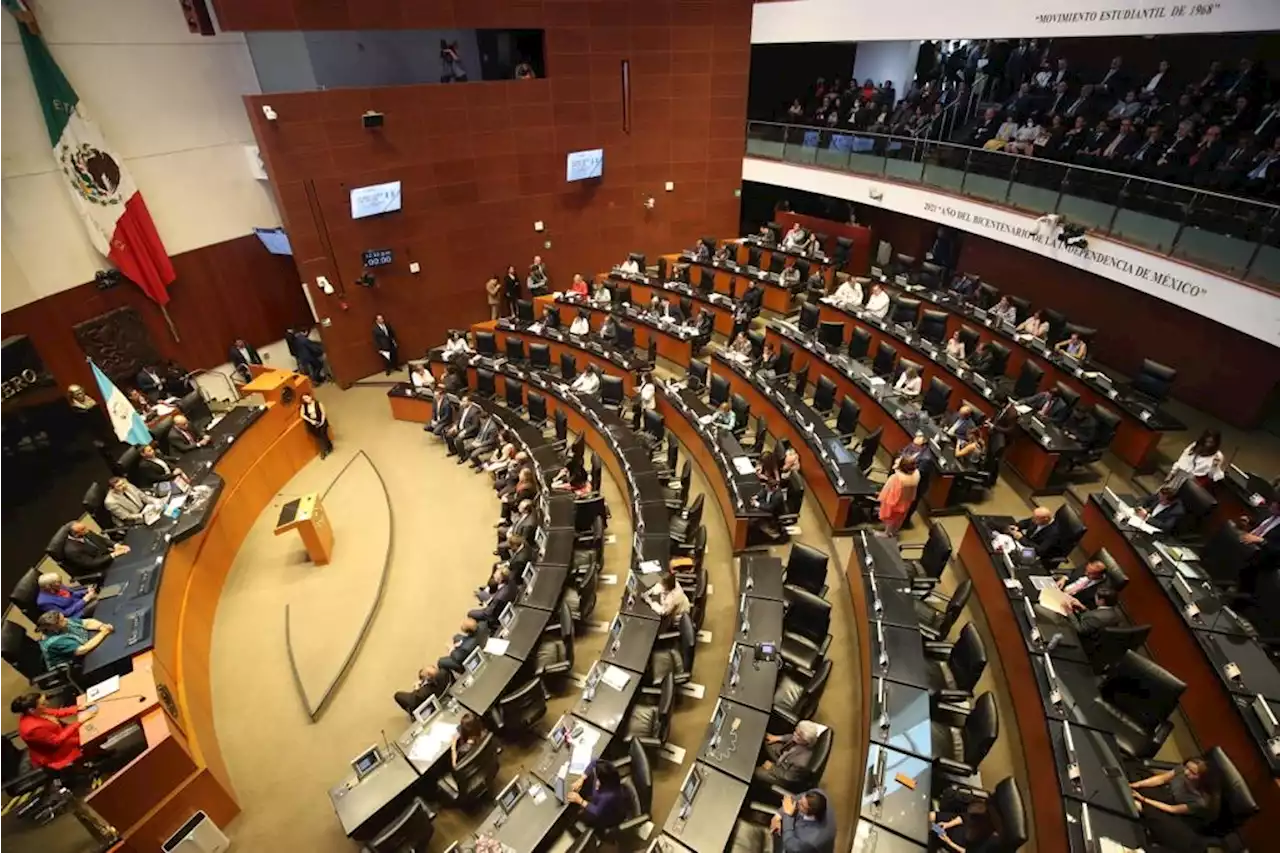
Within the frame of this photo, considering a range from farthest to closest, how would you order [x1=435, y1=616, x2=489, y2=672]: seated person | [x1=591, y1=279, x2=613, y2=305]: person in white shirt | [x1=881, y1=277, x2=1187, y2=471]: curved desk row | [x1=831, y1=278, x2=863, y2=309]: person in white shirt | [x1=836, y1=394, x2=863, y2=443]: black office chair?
[x1=591, y1=279, x2=613, y2=305]: person in white shirt, [x1=831, y1=278, x2=863, y2=309]: person in white shirt, [x1=836, y1=394, x2=863, y2=443]: black office chair, [x1=881, y1=277, x2=1187, y2=471]: curved desk row, [x1=435, y1=616, x2=489, y2=672]: seated person

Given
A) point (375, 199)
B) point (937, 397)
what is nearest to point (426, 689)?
point (937, 397)

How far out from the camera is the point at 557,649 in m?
7.54

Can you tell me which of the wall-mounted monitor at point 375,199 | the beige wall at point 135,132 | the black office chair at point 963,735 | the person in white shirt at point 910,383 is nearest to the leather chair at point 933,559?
the black office chair at point 963,735

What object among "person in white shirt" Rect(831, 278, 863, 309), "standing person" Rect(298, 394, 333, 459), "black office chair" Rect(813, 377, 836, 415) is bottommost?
"standing person" Rect(298, 394, 333, 459)

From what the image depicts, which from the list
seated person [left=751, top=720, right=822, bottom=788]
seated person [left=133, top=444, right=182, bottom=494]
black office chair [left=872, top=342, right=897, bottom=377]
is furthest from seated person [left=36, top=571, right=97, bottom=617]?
black office chair [left=872, top=342, right=897, bottom=377]

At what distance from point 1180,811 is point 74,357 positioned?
16.3 m

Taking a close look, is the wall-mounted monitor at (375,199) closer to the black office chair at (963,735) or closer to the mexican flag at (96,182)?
the mexican flag at (96,182)

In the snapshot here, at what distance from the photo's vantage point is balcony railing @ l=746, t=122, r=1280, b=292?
8773 mm

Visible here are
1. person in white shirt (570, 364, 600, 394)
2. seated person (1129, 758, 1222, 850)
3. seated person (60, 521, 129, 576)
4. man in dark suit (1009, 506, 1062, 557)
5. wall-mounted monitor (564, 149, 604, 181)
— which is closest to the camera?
seated person (1129, 758, 1222, 850)

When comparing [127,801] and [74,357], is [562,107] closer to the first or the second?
[74,357]

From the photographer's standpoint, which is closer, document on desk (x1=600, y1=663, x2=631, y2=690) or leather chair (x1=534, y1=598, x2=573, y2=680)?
document on desk (x1=600, y1=663, x2=631, y2=690)

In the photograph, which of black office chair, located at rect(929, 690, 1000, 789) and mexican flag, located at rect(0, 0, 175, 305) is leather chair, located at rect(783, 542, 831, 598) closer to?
black office chair, located at rect(929, 690, 1000, 789)

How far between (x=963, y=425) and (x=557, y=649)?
6550 mm

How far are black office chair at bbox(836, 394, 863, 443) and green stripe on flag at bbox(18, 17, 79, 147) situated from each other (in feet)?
45.3
